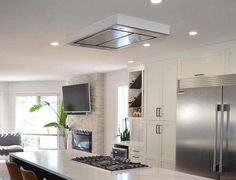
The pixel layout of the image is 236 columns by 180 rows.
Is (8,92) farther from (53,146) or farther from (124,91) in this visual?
(124,91)

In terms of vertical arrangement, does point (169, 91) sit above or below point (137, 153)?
above

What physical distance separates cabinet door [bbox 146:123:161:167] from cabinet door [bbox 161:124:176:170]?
121 mm

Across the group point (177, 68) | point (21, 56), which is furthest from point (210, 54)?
point (21, 56)

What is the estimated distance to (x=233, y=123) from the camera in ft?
11.0

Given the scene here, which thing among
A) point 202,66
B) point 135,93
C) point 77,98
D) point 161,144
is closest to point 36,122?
point 77,98

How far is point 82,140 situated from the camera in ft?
28.0

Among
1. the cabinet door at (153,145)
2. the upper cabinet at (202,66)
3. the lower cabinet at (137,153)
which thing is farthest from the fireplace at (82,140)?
the upper cabinet at (202,66)

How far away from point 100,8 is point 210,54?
2.10 m

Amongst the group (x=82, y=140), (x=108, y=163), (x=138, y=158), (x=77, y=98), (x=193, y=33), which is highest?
(x=193, y=33)

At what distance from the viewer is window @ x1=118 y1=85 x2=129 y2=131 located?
24.1 ft

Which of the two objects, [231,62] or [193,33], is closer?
[193,33]

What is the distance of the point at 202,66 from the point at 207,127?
3.62 ft

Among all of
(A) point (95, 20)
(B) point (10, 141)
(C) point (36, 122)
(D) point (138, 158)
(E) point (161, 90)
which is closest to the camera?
(A) point (95, 20)

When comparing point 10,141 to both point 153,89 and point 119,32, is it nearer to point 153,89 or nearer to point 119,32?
point 153,89
